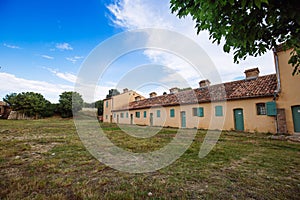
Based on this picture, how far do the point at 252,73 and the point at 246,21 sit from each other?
1267 centimetres

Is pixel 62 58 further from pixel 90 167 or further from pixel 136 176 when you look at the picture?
pixel 136 176

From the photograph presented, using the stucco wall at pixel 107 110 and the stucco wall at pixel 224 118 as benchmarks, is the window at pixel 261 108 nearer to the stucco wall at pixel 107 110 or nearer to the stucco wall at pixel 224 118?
the stucco wall at pixel 224 118

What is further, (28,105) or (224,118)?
(28,105)

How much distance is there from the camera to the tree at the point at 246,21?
1.84 meters

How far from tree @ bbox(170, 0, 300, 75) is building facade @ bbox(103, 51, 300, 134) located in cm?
781

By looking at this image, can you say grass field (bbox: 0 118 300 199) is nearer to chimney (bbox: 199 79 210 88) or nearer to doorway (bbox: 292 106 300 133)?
doorway (bbox: 292 106 300 133)

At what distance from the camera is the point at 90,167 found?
291 cm

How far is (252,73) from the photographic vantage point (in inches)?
472

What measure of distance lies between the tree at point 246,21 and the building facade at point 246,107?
781cm

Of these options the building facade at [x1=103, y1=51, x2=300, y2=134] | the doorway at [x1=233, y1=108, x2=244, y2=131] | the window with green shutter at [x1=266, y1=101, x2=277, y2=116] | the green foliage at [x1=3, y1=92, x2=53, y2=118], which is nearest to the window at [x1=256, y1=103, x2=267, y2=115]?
the building facade at [x1=103, y1=51, x2=300, y2=134]

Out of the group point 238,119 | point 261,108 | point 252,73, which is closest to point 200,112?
point 238,119

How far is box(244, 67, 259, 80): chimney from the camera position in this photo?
38.9ft

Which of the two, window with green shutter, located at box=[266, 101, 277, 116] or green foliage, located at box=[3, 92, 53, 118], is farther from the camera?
green foliage, located at box=[3, 92, 53, 118]

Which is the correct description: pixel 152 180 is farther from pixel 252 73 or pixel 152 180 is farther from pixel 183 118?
pixel 252 73
